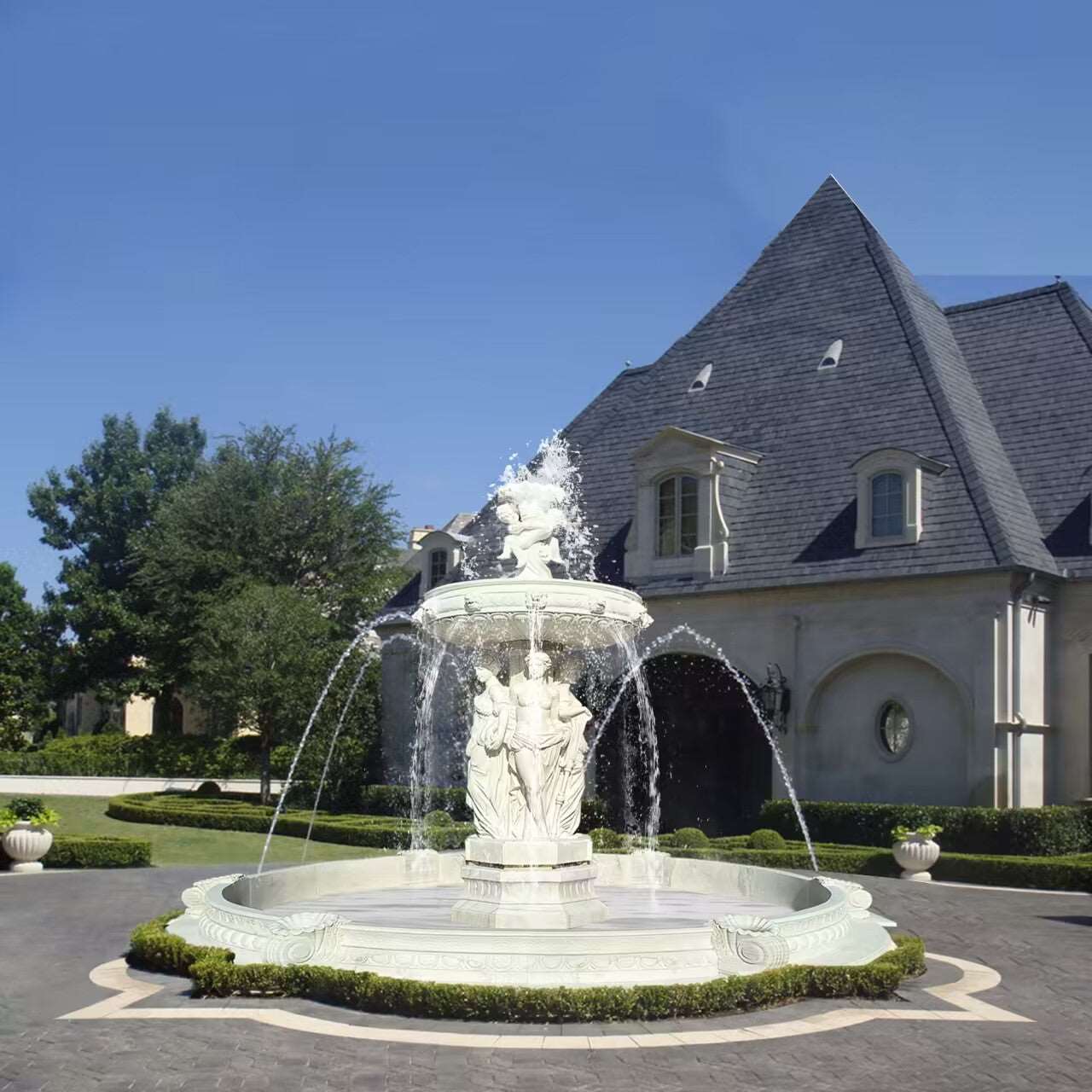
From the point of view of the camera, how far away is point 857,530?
2938 cm

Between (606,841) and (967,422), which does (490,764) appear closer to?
(606,841)

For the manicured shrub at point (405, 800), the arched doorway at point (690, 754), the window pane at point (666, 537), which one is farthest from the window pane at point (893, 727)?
the manicured shrub at point (405, 800)

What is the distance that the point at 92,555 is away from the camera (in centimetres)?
6619

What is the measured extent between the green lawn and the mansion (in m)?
6.80

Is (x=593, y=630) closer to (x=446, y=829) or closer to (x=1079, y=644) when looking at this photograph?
(x=446, y=829)

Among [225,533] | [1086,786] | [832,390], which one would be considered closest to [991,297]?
[832,390]

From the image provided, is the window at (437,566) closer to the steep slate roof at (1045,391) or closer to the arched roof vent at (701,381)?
the arched roof vent at (701,381)

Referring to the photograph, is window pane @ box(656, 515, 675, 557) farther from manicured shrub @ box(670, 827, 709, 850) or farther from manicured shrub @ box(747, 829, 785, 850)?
manicured shrub @ box(747, 829, 785, 850)

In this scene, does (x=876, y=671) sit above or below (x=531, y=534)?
below

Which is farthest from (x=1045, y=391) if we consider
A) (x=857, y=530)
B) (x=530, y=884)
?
(x=530, y=884)

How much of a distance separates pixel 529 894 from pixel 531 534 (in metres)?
4.23

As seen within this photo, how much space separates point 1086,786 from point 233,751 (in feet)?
122

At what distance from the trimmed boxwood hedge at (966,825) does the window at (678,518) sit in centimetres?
718

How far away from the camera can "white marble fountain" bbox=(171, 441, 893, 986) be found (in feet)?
37.9
